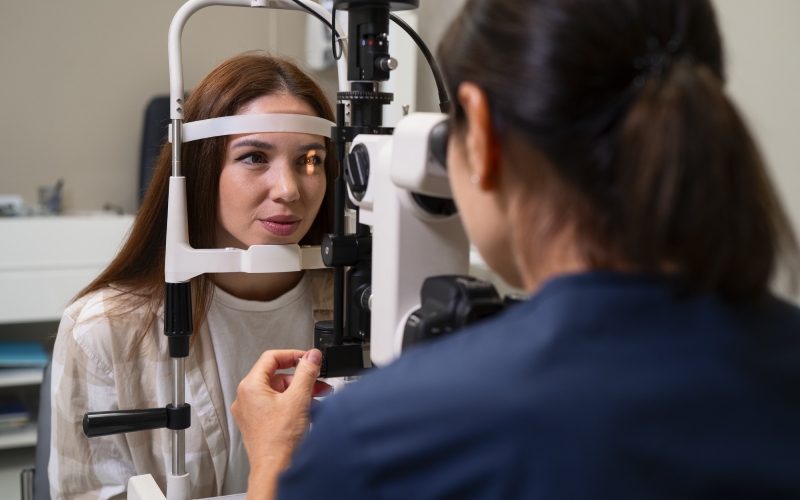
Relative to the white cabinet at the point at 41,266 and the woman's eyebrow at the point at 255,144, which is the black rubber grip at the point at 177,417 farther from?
the white cabinet at the point at 41,266

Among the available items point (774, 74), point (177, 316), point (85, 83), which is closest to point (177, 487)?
point (177, 316)

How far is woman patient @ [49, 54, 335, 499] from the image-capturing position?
4.10 ft

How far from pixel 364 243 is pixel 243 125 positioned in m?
0.33

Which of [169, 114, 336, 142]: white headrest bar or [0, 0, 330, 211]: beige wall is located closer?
[169, 114, 336, 142]: white headrest bar

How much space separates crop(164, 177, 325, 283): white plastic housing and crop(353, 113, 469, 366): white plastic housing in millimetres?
327

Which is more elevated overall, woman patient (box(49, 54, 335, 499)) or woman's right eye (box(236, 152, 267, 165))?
woman's right eye (box(236, 152, 267, 165))

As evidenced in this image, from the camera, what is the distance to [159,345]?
131 centimetres

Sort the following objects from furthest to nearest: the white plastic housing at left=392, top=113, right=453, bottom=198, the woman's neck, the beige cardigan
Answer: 1. the woman's neck
2. the beige cardigan
3. the white plastic housing at left=392, top=113, right=453, bottom=198

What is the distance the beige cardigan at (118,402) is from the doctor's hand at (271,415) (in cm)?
45

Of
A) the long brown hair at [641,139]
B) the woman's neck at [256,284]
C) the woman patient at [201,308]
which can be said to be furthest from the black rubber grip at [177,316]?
the long brown hair at [641,139]

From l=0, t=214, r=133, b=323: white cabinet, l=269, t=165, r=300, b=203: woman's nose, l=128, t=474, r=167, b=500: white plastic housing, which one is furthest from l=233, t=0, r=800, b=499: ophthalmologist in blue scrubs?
l=0, t=214, r=133, b=323: white cabinet

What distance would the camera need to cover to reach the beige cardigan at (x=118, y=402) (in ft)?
4.04

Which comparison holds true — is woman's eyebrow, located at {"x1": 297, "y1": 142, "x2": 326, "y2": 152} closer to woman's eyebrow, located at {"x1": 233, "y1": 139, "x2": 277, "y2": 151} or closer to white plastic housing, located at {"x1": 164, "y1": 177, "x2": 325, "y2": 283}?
woman's eyebrow, located at {"x1": 233, "y1": 139, "x2": 277, "y2": 151}

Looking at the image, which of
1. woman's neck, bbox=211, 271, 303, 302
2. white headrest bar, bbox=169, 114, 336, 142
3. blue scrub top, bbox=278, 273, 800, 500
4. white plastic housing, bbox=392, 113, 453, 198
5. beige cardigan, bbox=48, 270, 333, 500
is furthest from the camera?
woman's neck, bbox=211, 271, 303, 302
